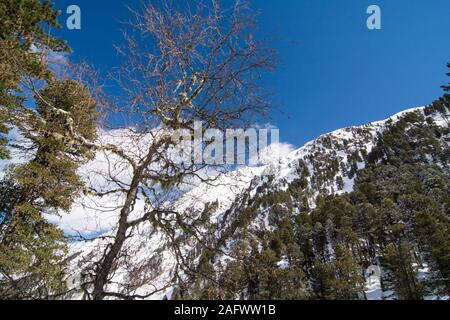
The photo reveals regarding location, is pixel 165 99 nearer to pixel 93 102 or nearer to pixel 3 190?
pixel 93 102

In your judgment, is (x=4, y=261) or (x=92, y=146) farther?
(x=4, y=261)

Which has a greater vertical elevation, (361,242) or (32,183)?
(361,242)

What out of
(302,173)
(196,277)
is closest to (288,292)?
(196,277)

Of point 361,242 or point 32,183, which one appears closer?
point 32,183

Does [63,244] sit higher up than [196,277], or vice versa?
[63,244]

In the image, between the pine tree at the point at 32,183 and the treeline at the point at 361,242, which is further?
the pine tree at the point at 32,183

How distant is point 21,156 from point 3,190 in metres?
1.92

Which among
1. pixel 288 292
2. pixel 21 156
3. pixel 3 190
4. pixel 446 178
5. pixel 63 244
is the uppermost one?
pixel 446 178

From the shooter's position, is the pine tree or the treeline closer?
the treeline

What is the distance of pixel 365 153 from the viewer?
183125 millimetres

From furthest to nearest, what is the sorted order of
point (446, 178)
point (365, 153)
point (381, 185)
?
1. point (365, 153)
2. point (381, 185)
3. point (446, 178)
